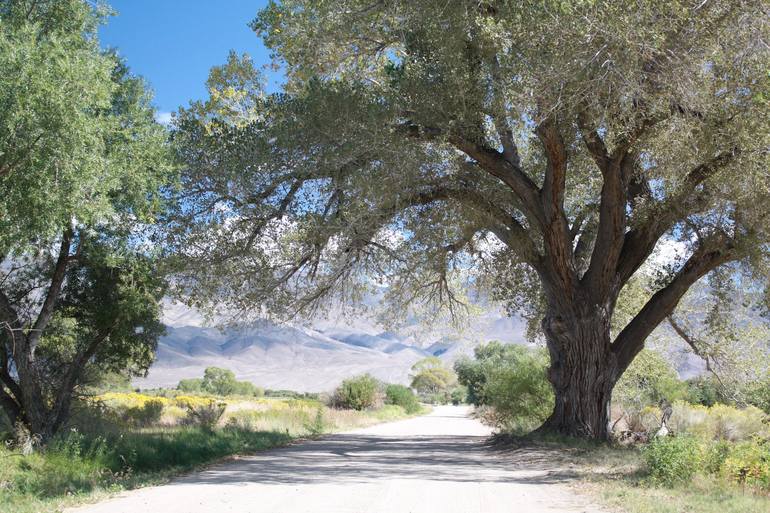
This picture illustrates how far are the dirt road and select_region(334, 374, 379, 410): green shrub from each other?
26567 mm

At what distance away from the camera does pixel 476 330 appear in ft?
87.1

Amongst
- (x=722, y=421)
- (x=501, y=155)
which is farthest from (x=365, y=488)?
(x=722, y=421)

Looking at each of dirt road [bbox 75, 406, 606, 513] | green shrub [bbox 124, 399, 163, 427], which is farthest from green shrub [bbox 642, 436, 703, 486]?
green shrub [bbox 124, 399, 163, 427]

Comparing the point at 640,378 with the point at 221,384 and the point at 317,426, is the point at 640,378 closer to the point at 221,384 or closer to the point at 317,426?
the point at 317,426

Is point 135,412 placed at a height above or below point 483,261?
below

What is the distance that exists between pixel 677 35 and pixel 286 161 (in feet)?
25.9

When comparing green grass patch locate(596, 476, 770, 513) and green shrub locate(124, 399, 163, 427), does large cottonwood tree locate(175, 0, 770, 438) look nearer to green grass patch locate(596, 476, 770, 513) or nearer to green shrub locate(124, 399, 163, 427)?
green grass patch locate(596, 476, 770, 513)

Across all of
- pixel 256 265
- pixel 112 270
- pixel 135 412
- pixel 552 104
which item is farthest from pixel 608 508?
pixel 135 412

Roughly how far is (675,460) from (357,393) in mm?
33596

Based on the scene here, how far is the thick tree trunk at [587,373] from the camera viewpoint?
55.2 feet

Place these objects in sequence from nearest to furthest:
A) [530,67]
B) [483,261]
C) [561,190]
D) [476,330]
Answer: [530,67] → [561,190] → [483,261] → [476,330]

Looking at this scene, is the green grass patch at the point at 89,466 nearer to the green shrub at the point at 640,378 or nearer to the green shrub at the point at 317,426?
the green shrub at the point at 317,426

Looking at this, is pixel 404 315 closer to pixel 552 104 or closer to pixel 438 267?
pixel 438 267

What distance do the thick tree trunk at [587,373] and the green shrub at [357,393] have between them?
2644cm
